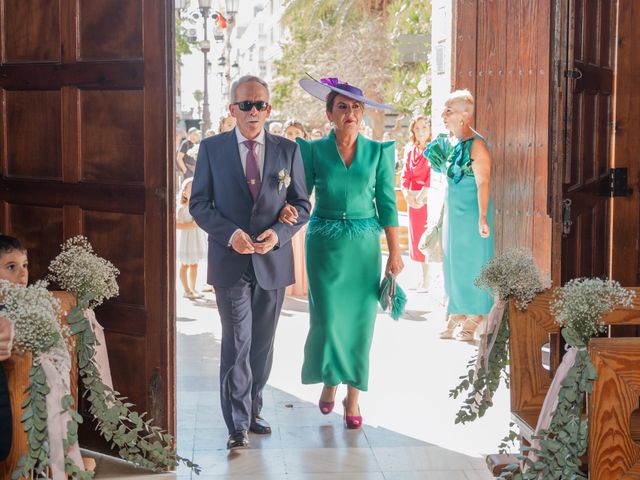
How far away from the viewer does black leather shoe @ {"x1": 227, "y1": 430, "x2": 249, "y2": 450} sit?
588cm

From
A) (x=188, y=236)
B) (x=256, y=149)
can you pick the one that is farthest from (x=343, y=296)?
(x=188, y=236)

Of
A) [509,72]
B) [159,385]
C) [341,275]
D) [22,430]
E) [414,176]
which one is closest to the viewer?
[22,430]

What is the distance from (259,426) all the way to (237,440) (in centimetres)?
41

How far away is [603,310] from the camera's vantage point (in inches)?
156

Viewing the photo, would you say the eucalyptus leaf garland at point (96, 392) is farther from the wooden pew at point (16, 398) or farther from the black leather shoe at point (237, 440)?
the wooden pew at point (16, 398)

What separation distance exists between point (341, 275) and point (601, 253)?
5.02 ft

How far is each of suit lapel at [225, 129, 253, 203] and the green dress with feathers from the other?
0.61 m

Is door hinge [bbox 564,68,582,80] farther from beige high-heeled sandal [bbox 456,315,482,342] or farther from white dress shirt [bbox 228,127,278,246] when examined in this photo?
beige high-heeled sandal [bbox 456,315,482,342]

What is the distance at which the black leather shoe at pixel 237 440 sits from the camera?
19.3 feet

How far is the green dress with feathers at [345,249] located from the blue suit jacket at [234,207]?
0.43 m

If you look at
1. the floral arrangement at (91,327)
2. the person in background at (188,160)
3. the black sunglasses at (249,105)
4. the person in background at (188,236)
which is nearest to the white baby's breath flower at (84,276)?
the floral arrangement at (91,327)

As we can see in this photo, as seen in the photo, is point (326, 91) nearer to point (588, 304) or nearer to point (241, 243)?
point (241, 243)

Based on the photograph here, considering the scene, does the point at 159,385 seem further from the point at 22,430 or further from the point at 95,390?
the point at 22,430

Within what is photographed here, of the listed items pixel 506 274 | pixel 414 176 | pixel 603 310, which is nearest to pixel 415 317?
pixel 414 176
